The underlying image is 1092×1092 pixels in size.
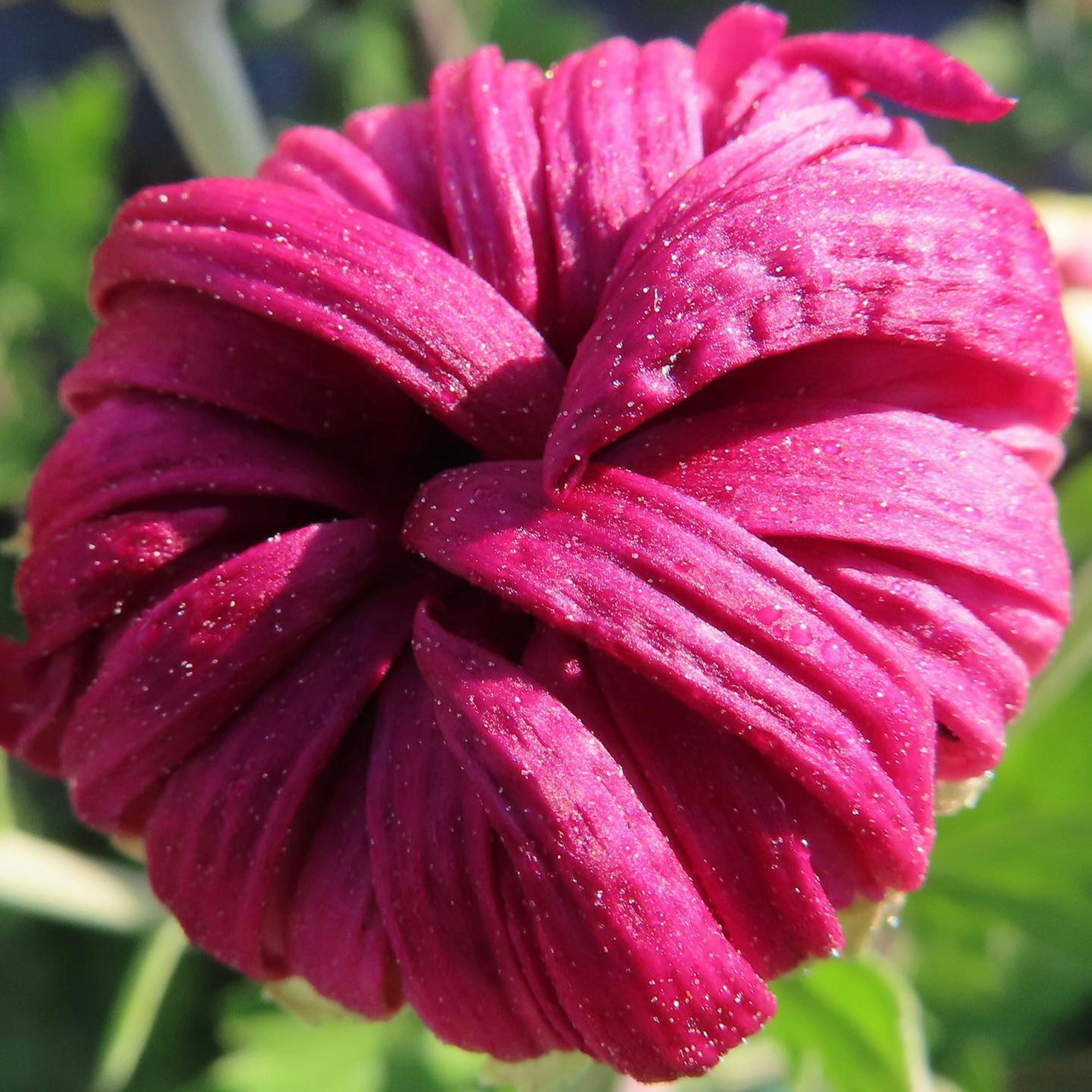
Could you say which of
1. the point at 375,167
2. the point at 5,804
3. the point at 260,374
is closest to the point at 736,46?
the point at 375,167

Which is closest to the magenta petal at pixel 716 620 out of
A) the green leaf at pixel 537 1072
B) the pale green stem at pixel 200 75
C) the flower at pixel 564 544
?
the flower at pixel 564 544

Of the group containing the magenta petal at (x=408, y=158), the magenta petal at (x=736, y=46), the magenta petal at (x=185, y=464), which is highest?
the magenta petal at (x=408, y=158)

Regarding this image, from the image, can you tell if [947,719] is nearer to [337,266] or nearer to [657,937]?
[657,937]

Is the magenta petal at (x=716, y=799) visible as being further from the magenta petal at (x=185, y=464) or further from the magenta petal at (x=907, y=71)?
the magenta petal at (x=907, y=71)

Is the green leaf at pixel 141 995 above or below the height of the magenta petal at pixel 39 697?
below

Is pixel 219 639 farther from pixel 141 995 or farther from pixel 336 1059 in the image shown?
pixel 336 1059

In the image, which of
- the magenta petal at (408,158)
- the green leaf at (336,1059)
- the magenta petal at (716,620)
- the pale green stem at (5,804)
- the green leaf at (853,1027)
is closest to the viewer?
the magenta petal at (716,620)

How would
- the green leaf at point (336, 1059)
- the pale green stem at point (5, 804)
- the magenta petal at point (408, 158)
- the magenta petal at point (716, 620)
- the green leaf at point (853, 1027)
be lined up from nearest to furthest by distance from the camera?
the magenta petal at point (716, 620)
the magenta petal at point (408, 158)
the green leaf at point (853, 1027)
the pale green stem at point (5, 804)
the green leaf at point (336, 1059)

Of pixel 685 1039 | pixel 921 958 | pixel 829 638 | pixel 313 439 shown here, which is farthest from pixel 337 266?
pixel 921 958
